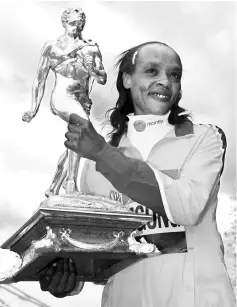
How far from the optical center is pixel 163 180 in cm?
272

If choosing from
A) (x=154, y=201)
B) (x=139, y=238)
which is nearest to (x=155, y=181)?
(x=154, y=201)

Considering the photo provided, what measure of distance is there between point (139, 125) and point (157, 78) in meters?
0.27

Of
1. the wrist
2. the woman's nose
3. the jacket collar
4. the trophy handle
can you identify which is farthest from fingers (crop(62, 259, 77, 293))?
the woman's nose

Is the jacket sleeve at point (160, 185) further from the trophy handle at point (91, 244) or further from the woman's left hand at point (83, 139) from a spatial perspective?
the trophy handle at point (91, 244)

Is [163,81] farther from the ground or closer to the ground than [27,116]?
farther from the ground

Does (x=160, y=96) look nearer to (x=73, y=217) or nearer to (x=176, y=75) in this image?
(x=176, y=75)

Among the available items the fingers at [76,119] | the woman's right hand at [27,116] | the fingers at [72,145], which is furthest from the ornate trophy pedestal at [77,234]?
the woman's right hand at [27,116]

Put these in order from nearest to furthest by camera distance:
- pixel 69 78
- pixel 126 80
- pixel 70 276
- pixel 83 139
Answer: pixel 83 139, pixel 70 276, pixel 69 78, pixel 126 80

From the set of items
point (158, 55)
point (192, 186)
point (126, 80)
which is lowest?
point (192, 186)

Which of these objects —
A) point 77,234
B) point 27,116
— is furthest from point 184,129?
point 77,234

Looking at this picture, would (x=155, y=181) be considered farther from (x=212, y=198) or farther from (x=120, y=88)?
(x=120, y=88)

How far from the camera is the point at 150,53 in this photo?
9.94 feet

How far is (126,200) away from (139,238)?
26 cm

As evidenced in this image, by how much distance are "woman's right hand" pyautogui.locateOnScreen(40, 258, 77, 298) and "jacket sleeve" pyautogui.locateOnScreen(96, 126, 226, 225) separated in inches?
17.2
